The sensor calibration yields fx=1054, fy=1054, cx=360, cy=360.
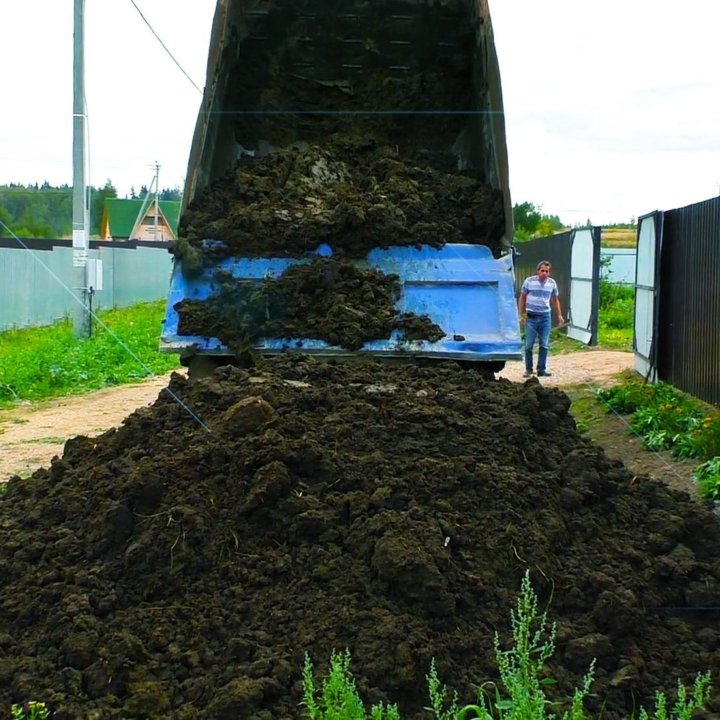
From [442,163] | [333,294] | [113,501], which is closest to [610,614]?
[113,501]

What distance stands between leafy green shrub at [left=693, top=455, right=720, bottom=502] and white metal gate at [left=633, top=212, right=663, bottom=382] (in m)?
4.52

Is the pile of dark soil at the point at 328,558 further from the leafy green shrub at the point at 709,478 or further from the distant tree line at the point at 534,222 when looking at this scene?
the distant tree line at the point at 534,222

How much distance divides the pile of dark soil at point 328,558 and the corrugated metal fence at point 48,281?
10.9 m

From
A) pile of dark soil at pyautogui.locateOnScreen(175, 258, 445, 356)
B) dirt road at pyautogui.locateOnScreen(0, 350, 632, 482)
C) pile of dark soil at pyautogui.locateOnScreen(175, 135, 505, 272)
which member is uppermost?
pile of dark soil at pyautogui.locateOnScreen(175, 135, 505, 272)

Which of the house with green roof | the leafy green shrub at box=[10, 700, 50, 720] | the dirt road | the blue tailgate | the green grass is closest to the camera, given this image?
the leafy green shrub at box=[10, 700, 50, 720]

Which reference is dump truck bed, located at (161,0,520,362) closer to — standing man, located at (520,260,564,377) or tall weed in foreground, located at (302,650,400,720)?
tall weed in foreground, located at (302,650,400,720)

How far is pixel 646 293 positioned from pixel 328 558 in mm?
9066

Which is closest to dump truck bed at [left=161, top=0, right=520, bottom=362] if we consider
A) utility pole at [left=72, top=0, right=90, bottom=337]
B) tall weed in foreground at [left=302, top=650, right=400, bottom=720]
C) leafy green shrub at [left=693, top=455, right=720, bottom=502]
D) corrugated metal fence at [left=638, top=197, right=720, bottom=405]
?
leafy green shrub at [left=693, top=455, right=720, bottom=502]

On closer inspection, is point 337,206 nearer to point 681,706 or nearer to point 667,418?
point 667,418

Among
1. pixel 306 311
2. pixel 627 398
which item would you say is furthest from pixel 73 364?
pixel 306 311

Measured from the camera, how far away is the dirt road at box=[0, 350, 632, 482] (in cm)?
797

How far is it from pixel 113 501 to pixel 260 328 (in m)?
1.88

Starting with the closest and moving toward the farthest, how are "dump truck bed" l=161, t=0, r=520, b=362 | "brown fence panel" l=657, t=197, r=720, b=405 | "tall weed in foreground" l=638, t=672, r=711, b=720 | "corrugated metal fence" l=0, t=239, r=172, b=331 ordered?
"tall weed in foreground" l=638, t=672, r=711, b=720, "dump truck bed" l=161, t=0, r=520, b=362, "brown fence panel" l=657, t=197, r=720, b=405, "corrugated metal fence" l=0, t=239, r=172, b=331

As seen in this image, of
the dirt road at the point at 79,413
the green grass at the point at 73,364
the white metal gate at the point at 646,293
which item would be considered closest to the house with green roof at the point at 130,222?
the green grass at the point at 73,364
